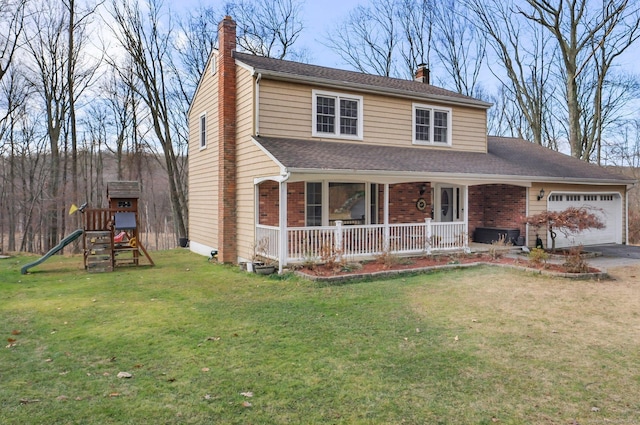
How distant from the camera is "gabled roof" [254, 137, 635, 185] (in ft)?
35.0

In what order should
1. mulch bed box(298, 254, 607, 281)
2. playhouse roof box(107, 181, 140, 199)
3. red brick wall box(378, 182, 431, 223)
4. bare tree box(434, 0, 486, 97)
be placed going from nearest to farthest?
mulch bed box(298, 254, 607, 281) → playhouse roof box(107, 181, 140, 199) → red brick wall box(378, 182, 431, 223) → bare tree box(434, 0, 486, 97)

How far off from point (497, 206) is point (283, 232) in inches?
349

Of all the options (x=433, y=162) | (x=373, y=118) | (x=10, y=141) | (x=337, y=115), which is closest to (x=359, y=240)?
(x=433, y=162)

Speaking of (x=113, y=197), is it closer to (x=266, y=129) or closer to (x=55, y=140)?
(x=266, y=129)

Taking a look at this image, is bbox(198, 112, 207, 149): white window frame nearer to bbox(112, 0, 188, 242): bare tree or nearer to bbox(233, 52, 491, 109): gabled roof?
bbox(233, 52, 491, 109): gabled roof

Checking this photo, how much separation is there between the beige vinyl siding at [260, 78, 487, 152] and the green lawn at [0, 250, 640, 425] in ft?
17.1

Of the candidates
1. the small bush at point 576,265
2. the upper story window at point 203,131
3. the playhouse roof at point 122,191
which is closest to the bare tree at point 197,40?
the upper story window at point 203,131

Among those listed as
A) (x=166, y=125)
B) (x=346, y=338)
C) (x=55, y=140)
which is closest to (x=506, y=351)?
(x=346, y=338)

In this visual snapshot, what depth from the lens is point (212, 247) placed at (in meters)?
14.3

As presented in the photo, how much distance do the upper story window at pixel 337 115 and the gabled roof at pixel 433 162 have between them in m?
0.42

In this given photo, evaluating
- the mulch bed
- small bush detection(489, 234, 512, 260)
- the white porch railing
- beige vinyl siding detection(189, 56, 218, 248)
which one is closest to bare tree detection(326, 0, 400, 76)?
beige vinyl siding detection(189, 56, 218, 248)

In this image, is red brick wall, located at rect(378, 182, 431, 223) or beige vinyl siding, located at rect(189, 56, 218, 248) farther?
beige vinyl siding, located at rect(189, 56, 218, 248)

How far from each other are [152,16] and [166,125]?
19.4 ft

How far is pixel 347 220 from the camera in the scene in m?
12.9
